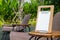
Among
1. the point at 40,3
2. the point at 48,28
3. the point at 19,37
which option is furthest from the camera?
the point at 40,3

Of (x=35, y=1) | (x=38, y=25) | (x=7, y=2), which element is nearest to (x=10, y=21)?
(x=7, y=2)

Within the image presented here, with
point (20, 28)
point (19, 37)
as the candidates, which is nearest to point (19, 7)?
point (20, 28)

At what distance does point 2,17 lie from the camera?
28.3 feet

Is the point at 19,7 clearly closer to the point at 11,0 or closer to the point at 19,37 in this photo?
the point at 11,0

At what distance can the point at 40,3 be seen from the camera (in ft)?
28.2

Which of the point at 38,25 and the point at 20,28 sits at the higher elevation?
the point at 38,25

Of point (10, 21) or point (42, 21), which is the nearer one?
point (42, 21)

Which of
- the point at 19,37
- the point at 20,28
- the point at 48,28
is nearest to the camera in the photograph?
the point at 48,28

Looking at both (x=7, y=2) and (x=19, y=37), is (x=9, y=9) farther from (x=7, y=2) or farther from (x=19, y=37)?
(x=19, y=37)

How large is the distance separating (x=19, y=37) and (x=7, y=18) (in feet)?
18.7

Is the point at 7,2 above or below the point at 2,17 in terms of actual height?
above

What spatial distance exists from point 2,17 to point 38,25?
651cm

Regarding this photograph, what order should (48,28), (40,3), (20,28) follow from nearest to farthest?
(48,28) → (20,28) → (40,3)

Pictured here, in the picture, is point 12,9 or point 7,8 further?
point 12,9
